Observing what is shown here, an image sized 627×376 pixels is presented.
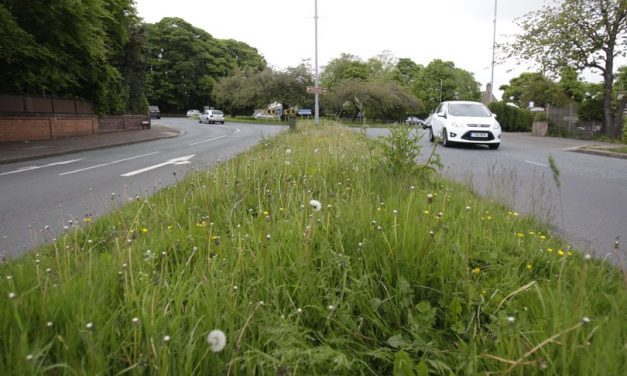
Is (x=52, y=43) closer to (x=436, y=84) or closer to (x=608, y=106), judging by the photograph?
(x=608, y=106)

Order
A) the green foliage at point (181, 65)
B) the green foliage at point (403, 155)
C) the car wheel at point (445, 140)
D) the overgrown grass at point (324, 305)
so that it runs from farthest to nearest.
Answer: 1. the green foliage at point (181, 65)
2. the car wheel at point (445, 140)
3. the green foliage at point (403, 155)
4. the overgrown grass at point (324, 305)

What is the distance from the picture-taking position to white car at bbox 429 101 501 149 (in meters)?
13.5

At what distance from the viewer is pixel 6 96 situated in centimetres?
1736

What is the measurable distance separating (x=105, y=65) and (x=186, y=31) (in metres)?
56.5

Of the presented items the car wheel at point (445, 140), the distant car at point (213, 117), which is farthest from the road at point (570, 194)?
the distant car at point (213, 117)

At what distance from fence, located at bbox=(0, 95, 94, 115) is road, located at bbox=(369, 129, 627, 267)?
728 inches

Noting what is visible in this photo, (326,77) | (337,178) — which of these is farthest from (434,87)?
(337,178)

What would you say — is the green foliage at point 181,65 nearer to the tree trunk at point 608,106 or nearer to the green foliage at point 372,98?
the green foliage at point 372,98

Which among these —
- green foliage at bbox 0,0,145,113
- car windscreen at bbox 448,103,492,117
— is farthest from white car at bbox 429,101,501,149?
green foliage at bbox 0,0,145,113

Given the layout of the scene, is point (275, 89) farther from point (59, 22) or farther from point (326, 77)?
point (59, 22)

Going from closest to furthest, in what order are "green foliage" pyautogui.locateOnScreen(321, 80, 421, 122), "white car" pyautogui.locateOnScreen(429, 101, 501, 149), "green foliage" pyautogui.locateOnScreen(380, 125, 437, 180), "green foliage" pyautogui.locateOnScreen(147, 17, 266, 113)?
"green foliage" pyautogui.locateOnScreen(380, 125, 437, 180) < "white car" pyautogui.locateOnScreen(429, 101, 501, 149) < "green foliage" pyautogui.locateOnScreen(321, 80, 421, 122) < "green foliage" pyautogui.locateOnScreen(147, 17, 266, 113)

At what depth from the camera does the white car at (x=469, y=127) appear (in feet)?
44.1

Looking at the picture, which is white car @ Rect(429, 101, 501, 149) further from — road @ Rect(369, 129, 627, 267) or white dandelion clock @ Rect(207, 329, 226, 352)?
white dandelion clock @ Rect(207, 329, 226, 352)

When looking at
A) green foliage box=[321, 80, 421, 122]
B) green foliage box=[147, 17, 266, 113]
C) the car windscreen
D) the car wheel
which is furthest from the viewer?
green foliage box=[147, 17, 266, 113]
